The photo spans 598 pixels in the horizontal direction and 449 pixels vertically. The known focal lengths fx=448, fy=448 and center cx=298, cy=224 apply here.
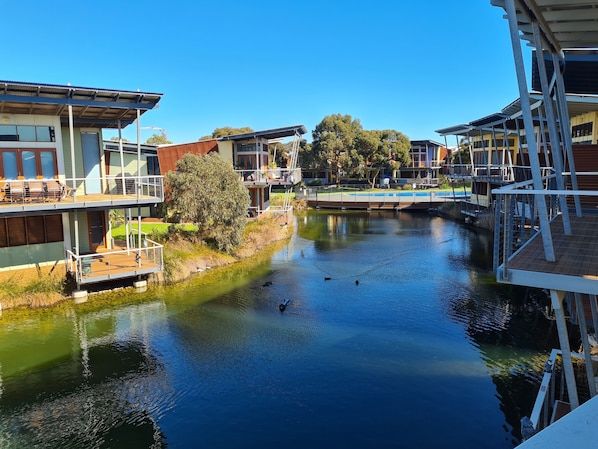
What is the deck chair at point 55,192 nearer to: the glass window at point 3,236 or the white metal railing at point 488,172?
the glass window at point 3,236

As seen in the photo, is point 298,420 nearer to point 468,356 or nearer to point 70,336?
point 468,356

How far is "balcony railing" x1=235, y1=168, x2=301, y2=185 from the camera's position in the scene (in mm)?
34812

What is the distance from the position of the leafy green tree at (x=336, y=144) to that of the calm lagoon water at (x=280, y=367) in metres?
45.5

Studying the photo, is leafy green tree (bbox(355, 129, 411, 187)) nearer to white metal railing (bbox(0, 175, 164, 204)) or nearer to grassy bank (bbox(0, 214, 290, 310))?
grassy bank (bbox(0, 214, 290, 310))

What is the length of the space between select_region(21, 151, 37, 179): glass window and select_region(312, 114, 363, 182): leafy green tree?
49.0 m

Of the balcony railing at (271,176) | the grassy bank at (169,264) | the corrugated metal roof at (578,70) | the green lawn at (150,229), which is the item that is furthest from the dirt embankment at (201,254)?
the corrugated metal roof at (578,70)

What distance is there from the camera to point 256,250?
91.1 feet

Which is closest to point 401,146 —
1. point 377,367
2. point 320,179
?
point 320,179

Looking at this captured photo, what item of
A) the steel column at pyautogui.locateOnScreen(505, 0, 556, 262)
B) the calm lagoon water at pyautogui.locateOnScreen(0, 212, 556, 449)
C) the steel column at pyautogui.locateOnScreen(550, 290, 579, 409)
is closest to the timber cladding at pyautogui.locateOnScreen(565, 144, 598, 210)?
the calm lagoon water at pyautogui.locateOnScreen(0, 212, 556, 449)

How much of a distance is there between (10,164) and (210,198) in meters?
8.82

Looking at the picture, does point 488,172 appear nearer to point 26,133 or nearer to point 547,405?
point 547,405

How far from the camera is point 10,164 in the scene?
18.6 metres

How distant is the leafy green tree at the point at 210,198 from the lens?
2306cm

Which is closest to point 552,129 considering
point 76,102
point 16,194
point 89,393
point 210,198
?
point 89,393
